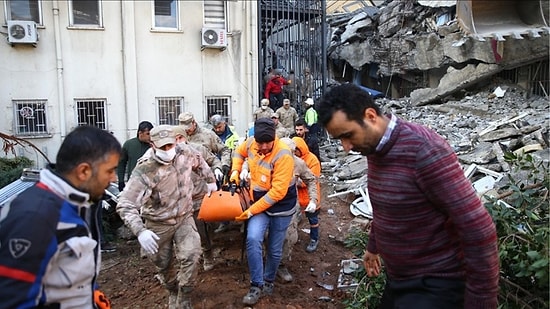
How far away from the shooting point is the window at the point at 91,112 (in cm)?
1174

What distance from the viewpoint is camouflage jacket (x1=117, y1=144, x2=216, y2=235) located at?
157 inches

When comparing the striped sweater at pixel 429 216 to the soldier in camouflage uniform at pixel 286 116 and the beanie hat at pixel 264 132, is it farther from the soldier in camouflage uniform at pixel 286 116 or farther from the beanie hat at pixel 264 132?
the soldier in camouflage uniform at pixel 286 116

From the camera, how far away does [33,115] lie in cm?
1137

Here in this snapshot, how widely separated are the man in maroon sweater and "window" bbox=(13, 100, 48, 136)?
35.6 feet

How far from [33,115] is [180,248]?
8848 mm

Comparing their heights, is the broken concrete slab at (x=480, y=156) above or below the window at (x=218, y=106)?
below

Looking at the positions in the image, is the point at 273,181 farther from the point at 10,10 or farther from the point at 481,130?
the point at 10,10

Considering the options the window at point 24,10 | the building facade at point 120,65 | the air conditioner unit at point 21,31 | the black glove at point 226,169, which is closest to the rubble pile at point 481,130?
the building facade at point 120,65

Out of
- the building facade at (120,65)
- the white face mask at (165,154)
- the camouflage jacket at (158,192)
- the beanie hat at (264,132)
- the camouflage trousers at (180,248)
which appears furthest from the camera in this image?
the building facade at (120,65)

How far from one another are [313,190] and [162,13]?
8.33m

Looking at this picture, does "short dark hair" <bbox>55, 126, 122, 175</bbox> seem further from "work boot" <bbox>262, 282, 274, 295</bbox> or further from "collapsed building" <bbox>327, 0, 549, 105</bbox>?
"collapsed building" <bbox>327, 0, 549, 105</bbox>

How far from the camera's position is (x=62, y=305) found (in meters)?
1.98

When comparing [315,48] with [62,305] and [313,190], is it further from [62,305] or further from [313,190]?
[62,305]

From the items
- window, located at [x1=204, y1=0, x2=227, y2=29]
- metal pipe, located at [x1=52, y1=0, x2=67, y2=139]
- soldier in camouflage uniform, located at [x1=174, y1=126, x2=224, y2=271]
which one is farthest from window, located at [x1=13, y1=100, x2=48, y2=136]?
soldier in camouflage uniform, located at [x1=174, y1=126, x2=224, y2=271]
